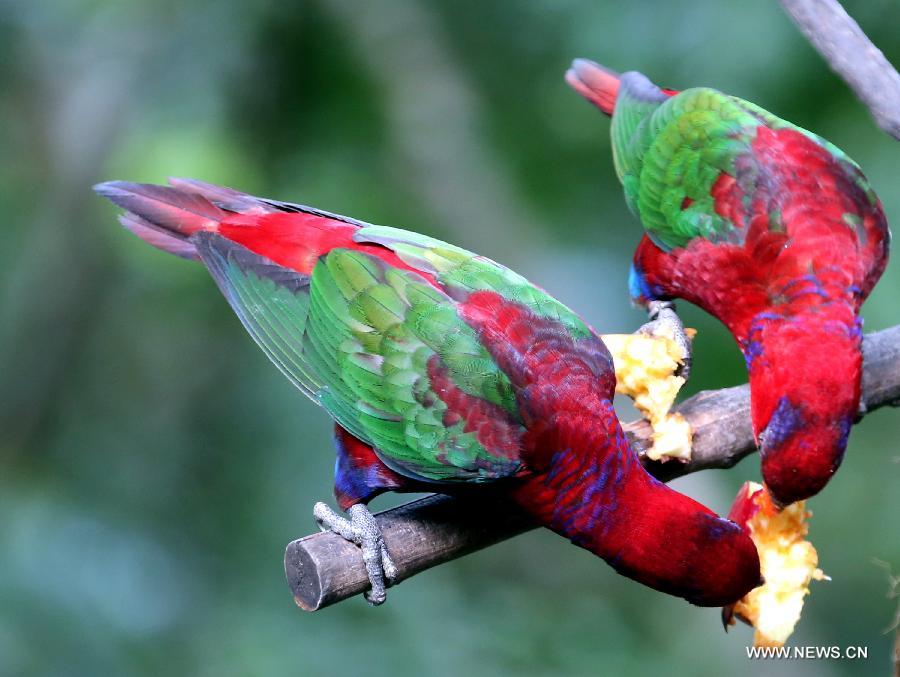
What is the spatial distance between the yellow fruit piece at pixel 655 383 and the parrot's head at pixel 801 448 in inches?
8.5

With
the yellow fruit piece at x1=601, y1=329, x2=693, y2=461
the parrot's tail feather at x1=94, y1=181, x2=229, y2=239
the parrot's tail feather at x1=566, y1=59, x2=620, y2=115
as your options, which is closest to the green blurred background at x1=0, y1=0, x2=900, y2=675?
the parrot's tail feather at x1=566, y1=59, x2=620, y2=115

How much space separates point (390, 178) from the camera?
424 centimetres

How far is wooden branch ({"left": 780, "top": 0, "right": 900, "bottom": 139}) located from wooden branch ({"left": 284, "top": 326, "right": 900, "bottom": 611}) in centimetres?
61

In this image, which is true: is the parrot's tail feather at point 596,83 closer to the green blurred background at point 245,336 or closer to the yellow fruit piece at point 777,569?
the green blurred background at point 245,336

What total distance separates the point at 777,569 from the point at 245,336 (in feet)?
8.35

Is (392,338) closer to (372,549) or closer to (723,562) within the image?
(372,549)

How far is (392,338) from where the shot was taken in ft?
6.67

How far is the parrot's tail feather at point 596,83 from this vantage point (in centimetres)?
331

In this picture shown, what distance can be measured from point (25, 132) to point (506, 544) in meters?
2.56

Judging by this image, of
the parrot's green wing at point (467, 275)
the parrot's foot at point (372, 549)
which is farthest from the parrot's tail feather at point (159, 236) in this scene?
the parrot's foot at point (372, 549)

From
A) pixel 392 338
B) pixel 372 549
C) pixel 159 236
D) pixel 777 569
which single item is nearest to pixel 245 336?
pixel 159 236

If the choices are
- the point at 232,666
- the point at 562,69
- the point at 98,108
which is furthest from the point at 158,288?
the point at 562,69

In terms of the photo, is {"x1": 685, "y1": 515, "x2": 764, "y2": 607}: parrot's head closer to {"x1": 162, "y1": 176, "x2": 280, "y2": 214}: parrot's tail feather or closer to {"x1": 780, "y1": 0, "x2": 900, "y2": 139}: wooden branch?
{"x1": 780, "y1": 0, "x2": 900, "y2": 139}: wooden branch

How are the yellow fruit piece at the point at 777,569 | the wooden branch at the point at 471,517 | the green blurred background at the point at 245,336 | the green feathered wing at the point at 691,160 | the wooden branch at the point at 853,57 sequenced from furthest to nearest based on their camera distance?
the green blurred background at the point at 245,336
the green feathered wing at the point at 691,160
the wooden branch at the point at 853,57
the yellow fruit piece at the point at 777,569
the wooden branch at the point at 471,517
